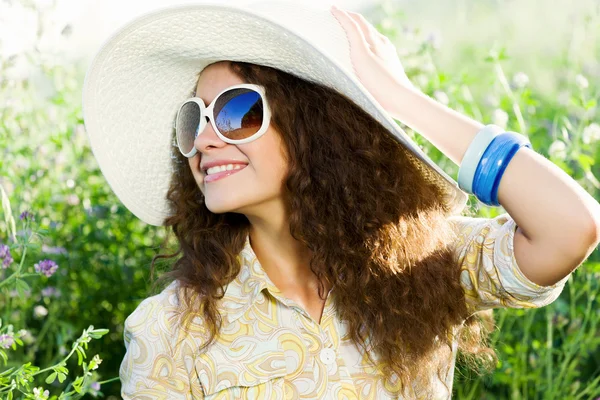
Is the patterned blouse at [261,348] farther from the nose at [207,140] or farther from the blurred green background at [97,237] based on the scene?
the blurred green background at [97,237]

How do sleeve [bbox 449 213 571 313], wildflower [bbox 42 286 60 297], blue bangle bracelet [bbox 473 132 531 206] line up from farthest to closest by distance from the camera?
wildflower [bbox 42 286 60 297]
sleeve [bbox 449 213 571 313]
blue bangle bracelet [bbox 473 132 531 206]

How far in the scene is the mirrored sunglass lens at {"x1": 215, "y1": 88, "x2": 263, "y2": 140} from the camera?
2.01 m

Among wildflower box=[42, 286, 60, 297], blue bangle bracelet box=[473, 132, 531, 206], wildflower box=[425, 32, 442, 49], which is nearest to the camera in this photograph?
blue bangle bracelet box=[473, 132, 531, 206]

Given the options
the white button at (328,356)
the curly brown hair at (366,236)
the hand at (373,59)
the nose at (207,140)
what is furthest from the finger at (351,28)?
the white button at (328,356)

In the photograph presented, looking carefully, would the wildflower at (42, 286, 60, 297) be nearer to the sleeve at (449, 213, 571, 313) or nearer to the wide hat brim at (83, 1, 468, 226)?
the wide hat brim at (83, 1, 468, 226)

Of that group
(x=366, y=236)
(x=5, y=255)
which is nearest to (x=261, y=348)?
(x=366, y=236)

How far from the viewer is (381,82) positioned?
1.97m

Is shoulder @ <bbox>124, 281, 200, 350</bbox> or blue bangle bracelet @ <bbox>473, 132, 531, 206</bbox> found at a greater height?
blue bangle bracelet @ <bbox>473, 132, 531, 206</bbox>

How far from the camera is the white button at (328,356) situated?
209 centimetres

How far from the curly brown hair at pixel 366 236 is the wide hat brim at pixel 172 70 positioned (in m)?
0.07


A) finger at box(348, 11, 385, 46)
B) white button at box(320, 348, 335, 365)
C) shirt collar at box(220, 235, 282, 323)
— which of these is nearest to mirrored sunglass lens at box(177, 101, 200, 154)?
shirt collar at box(220, 235, 282, 323)

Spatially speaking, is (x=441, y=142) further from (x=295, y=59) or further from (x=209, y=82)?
(x=209, y=82)

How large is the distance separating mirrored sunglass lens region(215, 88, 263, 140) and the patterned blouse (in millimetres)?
380

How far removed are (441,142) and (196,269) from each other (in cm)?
73
